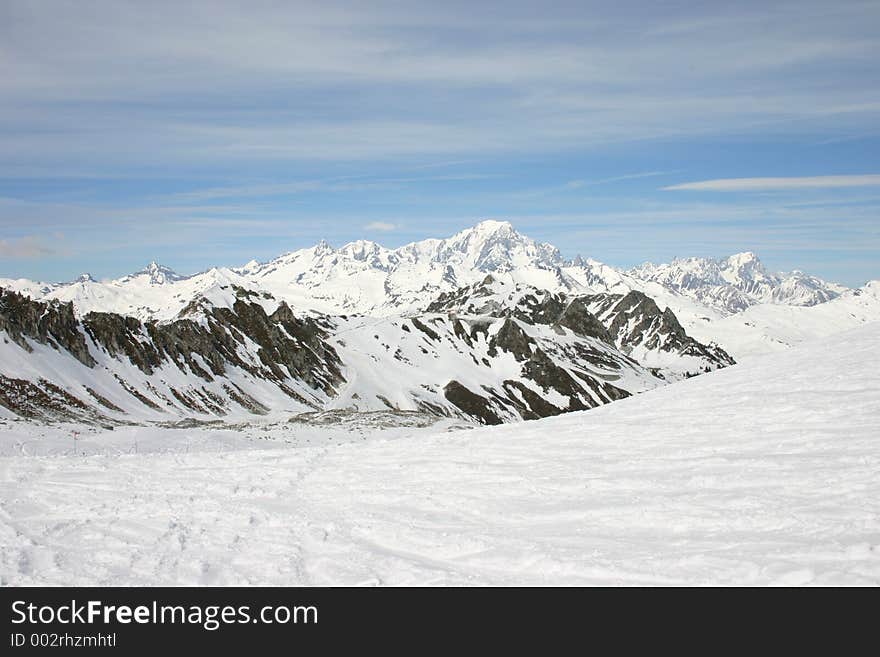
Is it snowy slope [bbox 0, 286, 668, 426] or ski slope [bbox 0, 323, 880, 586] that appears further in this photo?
snowy slope [bbox 0, 286, 668, 426]

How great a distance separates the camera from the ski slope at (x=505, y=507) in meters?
12.0

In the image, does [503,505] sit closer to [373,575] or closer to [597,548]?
[597,548]

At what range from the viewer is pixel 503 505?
16.4 metres

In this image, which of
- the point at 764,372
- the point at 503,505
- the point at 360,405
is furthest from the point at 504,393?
the point at 503,505

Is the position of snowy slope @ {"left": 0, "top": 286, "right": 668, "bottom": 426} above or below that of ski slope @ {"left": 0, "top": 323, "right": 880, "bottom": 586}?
above

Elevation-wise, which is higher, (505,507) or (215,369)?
(215,369)

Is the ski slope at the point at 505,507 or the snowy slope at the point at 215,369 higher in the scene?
the snowy slope at the point at 215,369

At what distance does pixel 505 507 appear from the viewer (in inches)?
639

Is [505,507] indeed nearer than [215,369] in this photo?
Yes

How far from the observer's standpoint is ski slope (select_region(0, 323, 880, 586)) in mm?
11984

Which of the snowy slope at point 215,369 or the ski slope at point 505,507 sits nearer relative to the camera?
the ski slope at point 505,507
